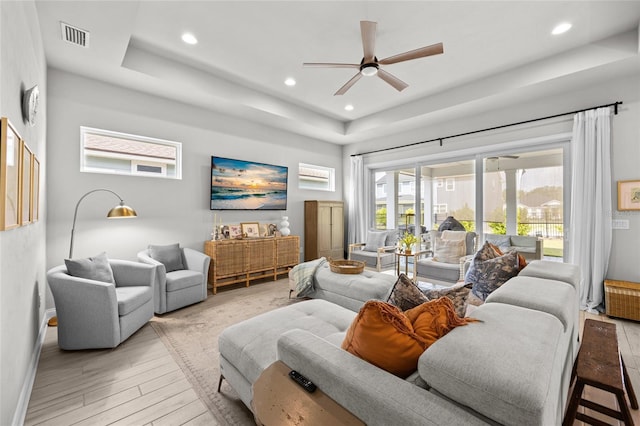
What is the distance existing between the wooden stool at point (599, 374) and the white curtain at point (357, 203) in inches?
193

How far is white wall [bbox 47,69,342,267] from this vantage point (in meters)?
3.41

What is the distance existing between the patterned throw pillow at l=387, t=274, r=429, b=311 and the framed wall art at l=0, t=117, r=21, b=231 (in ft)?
6.73

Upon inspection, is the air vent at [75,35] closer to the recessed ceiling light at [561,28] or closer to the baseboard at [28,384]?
the baseboard at [28,384]

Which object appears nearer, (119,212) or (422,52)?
(422,52)

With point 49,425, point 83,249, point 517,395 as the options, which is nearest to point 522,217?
→ point 517,395

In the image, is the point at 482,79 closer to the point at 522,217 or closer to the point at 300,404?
the point at 522,217

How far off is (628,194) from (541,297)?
126 inches

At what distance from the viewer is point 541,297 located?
65.3 inches

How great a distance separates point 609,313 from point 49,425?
5.37 m

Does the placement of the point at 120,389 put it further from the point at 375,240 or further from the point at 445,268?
the point at 375,240

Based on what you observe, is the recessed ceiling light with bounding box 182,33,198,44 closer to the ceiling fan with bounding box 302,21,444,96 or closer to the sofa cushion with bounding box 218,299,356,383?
the ceiling fan with bounding box 302,21,444,96

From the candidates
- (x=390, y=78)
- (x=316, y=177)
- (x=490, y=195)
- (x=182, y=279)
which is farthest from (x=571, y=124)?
(x=182, y=279)

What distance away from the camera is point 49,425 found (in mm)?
1712

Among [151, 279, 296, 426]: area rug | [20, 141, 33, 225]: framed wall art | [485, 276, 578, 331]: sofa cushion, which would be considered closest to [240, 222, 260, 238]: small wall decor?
[151, 279, 296, 426]: area rug
